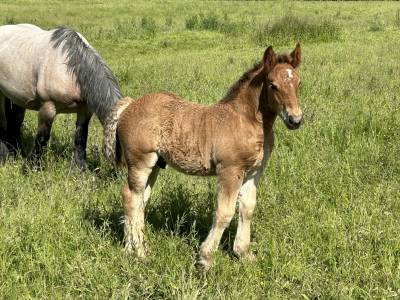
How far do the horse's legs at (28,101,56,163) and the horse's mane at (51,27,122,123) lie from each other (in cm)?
45

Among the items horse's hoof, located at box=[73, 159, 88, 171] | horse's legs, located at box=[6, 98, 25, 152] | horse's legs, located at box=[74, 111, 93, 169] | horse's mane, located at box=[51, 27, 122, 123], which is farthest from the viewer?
horse's legs, located at box=[6, 98, 25, 152]

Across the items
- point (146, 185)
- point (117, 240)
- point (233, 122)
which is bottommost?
point (117, 240)

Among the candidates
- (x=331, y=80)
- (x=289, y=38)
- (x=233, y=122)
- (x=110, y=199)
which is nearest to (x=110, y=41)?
(x=289, y=38)

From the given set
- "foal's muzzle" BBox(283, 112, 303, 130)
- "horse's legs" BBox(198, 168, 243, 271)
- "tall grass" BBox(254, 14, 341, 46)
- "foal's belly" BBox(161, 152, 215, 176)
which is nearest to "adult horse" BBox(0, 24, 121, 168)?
"foal's belly" BBox(161, 152, 215, 176)

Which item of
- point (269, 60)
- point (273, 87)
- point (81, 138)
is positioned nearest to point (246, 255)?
point (273, 87)

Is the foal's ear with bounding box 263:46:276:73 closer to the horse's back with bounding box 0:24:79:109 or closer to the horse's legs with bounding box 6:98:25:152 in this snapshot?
the horse's back with bounding box 0:24:79:109

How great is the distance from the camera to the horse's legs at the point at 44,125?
559 cm

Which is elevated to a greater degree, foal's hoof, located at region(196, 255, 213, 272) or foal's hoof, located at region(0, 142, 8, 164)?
foal's hoof, located at region(196, 255, 213, 272)

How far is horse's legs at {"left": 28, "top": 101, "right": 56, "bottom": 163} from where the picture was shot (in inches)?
220

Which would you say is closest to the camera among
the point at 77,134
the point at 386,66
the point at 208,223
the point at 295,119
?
the point at 295,119

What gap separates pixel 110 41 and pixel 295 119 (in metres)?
14.0

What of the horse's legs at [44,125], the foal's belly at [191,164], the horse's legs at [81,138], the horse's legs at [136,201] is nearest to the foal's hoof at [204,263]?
the horse's legs at [136,201]

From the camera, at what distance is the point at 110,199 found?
4.62 m

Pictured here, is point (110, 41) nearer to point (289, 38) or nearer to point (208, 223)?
point (289, 38)
